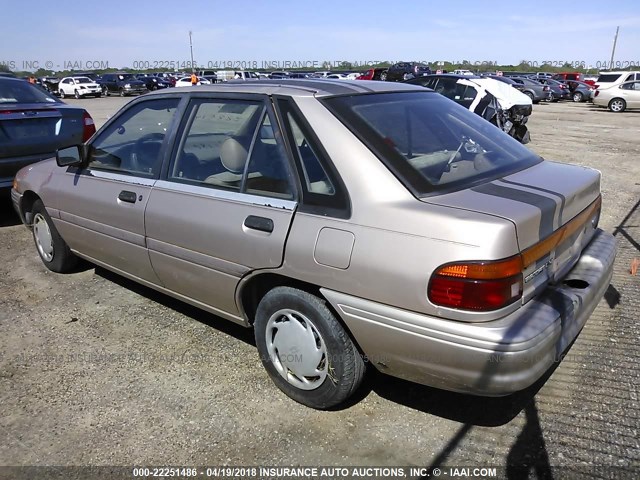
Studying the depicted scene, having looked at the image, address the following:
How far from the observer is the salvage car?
11688 mm

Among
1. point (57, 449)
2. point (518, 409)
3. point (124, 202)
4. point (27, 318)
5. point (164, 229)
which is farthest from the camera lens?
point (27, 318)

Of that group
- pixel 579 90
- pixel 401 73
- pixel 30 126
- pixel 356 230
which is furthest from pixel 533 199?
pixel 401 73

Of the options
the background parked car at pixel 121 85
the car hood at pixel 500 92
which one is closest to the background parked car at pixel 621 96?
the car hood at pixel 500 92

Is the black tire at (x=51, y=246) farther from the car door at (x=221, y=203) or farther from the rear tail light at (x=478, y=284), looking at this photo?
the rear tail light at (x=478, y=284)

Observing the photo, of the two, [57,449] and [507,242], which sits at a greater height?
[507,242]

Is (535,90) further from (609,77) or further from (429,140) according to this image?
(429,140)

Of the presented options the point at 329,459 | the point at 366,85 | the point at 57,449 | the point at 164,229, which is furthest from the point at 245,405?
the point at 366,85

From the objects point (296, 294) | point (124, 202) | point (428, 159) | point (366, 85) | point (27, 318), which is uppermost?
point (366, 85)

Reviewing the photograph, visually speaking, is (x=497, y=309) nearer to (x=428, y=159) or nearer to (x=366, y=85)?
(x=428, y=159)

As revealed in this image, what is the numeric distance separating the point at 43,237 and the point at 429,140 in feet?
12.0

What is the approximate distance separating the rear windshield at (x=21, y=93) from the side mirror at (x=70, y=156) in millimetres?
3041

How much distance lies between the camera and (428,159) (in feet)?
8.98

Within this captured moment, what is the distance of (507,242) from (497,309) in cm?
29

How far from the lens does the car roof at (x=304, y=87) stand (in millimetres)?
2889
